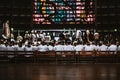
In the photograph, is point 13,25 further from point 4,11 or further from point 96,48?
point 96,48

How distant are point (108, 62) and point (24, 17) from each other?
12.7 meters

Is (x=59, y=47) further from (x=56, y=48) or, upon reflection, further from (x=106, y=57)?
(x=106, y=57)

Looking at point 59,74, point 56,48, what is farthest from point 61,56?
point 59,74

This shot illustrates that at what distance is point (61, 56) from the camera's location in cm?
1886

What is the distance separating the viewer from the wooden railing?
18.8 meters

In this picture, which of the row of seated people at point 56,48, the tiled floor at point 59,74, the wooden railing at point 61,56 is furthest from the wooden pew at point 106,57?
the tiled floor at point 59,74

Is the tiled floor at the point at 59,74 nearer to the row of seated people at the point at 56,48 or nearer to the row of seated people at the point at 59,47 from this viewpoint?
the row of seated people at the point at 56,48

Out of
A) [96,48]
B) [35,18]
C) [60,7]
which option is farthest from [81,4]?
[96,48]

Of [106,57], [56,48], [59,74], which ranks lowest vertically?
[106,57]

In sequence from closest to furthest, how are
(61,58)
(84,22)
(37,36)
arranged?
1. (61,58)
2. (37,36)
3. (84,22)

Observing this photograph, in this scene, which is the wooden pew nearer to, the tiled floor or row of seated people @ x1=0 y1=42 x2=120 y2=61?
row of seated people @ x1=0 y1=42 x2=120 y2=61

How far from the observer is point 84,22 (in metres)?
28.8

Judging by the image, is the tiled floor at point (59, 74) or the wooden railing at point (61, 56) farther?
the wooden railing at point (61, 56)

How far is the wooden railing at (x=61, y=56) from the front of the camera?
18797 millimetres
